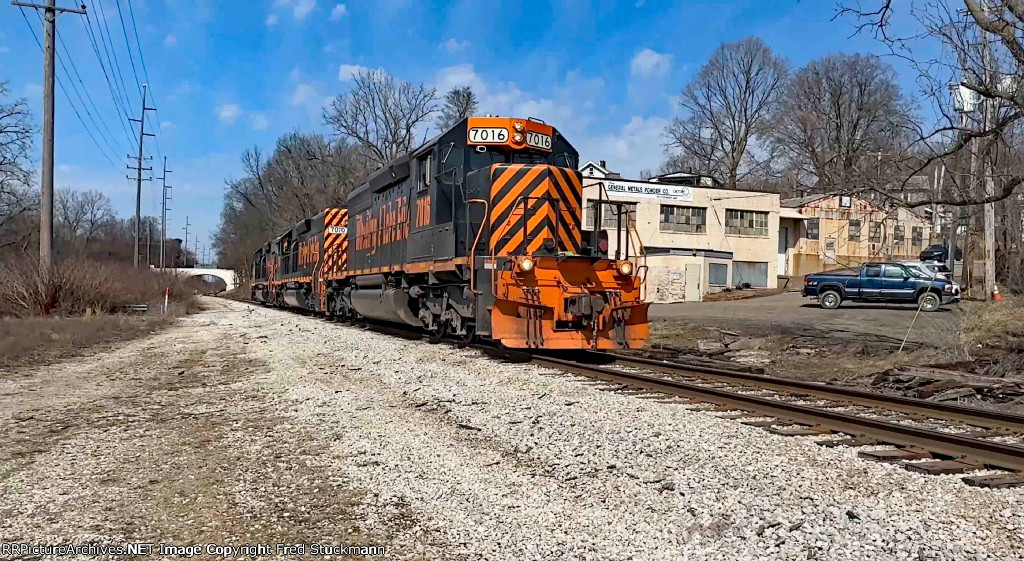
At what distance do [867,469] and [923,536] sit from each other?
1.20 meters

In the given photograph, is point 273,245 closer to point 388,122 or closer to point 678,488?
point 388,122

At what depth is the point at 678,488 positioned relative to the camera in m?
4.14

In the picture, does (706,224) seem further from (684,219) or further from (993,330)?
(993,330)

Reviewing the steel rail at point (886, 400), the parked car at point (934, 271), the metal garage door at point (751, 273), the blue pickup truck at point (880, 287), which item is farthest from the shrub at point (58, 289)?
the metal garage door at point (751, 273)

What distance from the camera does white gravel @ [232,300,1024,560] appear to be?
3338 mm

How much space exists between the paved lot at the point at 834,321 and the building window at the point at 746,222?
13898 millimetres

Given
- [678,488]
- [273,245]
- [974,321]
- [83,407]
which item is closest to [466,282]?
[83,407]

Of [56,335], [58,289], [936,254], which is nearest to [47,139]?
[58,289]

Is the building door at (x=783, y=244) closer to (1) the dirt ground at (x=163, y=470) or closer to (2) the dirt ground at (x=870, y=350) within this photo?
(2) the dirt ground at (x=870, y=350)

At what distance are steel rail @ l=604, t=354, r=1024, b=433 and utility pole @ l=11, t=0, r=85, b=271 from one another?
17.2m

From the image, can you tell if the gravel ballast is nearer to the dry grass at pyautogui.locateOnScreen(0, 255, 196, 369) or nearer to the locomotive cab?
the locomotive cab

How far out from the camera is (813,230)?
46.2m

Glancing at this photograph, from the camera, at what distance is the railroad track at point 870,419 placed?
457 centimetres

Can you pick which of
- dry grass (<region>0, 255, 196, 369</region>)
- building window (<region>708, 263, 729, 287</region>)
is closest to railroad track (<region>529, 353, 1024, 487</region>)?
dry grass (<region>0, 255, 196, 369</region>)
